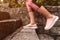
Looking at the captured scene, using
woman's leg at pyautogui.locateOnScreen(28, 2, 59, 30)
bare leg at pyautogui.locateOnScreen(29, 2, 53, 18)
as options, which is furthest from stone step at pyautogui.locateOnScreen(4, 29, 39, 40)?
bare leg at pyautogui.locateOnScreen(29, 2, 53, 18)

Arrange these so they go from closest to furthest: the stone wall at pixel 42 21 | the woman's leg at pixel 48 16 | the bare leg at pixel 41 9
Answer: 1. the woman's leg at pixel 48 16
2. the bare leg at pixel 41 9
3. the stone wall at pixel 42 21

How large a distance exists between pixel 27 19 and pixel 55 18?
111 cm

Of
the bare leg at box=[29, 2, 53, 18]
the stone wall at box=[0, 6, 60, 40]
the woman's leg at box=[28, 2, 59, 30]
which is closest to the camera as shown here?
the woman's leg at box=[28, 2, 59, 30]

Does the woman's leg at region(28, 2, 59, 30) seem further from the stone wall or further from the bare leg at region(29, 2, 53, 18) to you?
the stone wall

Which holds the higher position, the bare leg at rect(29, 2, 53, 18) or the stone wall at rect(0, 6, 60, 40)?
the bare leg at rect(29, 2, 53, 18)

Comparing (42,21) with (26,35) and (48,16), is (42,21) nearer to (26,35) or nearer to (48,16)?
(48,16)

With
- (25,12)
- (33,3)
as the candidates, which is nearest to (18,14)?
(25,12)

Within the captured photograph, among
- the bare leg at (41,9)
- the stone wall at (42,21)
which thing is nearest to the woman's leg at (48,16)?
the bare leg at (41,9)

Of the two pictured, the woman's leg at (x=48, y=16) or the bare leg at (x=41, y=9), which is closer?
the woman's leg at (x=48, y=16)

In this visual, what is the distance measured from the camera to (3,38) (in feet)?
14.1

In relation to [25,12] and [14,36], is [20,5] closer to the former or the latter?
[25,12]

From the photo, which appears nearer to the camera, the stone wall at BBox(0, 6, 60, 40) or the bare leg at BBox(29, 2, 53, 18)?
the bare leg at BBox(29, 2, 53, 18)

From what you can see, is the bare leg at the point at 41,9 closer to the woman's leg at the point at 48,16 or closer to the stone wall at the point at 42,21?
the woman's leg at the point at 48,16

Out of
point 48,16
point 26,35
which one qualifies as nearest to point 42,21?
point 48,16
